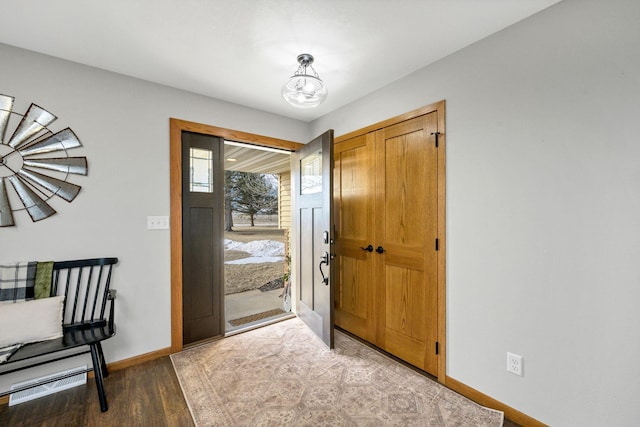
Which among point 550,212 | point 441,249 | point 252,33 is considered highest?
point 252,33

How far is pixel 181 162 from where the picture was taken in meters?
2.58

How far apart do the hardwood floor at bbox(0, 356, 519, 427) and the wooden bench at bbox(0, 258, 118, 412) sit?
0.14m

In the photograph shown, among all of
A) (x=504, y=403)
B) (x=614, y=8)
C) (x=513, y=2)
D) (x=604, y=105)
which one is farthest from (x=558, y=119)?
(x=504, y=403)

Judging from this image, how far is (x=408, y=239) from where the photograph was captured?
2.30 m

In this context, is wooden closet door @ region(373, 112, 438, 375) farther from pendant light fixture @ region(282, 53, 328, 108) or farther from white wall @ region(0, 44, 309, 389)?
white wall @ region(0, 44, 309, 389)

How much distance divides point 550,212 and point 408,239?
973mm

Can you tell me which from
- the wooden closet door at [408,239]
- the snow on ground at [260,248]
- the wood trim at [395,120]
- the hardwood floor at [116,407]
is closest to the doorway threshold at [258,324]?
the hardwood floor at [116,407]

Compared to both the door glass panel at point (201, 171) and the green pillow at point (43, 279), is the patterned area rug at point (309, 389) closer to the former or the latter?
the green pillow at point (43, 279)

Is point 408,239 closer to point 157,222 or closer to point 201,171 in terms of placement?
point 201,171

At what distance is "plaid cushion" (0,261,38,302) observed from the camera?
5.97 feet

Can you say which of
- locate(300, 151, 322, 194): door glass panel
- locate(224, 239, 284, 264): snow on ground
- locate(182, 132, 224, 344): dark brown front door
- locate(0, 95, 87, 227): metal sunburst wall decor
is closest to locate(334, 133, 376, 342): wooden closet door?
locate(300, 151, 322, 194): door glass panel

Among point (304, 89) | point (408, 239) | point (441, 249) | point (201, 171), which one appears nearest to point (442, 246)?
point (441, 249)

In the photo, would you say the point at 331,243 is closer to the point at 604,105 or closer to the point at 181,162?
the point at 181,162

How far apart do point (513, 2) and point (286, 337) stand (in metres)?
3.16
